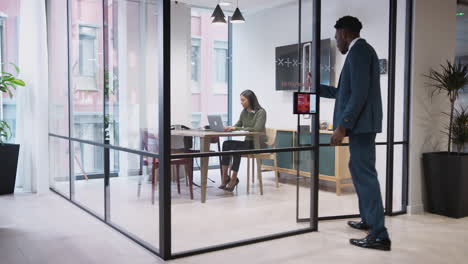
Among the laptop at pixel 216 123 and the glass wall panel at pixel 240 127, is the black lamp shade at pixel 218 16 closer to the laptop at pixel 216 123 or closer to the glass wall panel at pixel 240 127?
the glass wall panel at pixel 240 127

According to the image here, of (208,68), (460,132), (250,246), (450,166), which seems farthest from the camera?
(460,132)

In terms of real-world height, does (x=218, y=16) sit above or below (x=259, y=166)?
above

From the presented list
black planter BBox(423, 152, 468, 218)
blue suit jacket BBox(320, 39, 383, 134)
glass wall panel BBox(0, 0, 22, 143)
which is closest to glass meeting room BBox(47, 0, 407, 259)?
black planter BBox(423, 152, 468, 218)

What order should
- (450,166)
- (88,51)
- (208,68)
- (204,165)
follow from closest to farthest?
1. (204,165)
2. (208,68)
3. (450,166)
4. (88,51)

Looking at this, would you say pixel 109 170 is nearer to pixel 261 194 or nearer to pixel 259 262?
pixel 261 194

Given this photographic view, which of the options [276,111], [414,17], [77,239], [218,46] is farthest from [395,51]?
[77,239]

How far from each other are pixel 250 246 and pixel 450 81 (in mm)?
2511

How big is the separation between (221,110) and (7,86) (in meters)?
3.15

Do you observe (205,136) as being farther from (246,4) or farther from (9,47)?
(9,47)

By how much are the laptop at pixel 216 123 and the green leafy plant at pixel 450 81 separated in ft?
7.44

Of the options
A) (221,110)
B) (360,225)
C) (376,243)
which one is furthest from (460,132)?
(221,110)

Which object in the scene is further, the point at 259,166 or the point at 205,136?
the point at 259,166

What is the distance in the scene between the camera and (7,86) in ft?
17.3

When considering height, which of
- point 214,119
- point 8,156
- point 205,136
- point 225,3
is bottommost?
point 8,156
